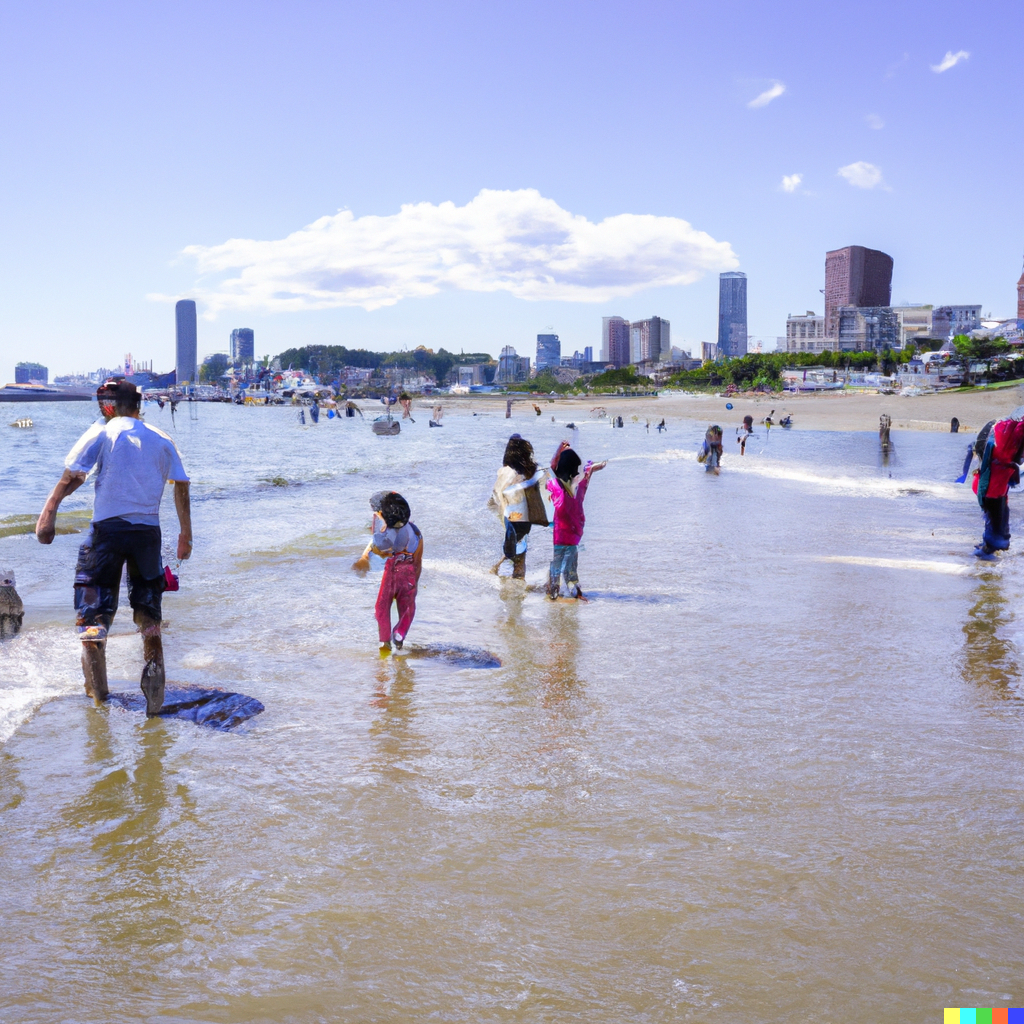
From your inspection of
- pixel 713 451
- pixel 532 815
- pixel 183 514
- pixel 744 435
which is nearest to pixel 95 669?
pixel 183 514

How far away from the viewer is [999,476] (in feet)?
34.5

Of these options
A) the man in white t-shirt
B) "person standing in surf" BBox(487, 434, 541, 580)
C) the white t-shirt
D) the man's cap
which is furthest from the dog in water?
"person standing in surf" BBox(487, 434, 541, 580)

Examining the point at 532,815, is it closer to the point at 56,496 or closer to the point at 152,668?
the point at 152,668

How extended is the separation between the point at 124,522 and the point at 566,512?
4261mm

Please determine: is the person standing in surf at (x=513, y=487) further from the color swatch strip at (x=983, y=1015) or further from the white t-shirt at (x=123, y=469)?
the color swatch strip at (x=983, y=1015)

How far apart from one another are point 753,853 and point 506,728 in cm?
174

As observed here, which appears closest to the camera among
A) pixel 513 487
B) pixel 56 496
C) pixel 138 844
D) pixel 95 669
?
pixel 138 844

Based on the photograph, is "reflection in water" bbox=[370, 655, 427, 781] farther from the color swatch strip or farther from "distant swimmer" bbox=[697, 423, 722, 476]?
"distant swimmer" bbox=[697, 423, 722, 476]

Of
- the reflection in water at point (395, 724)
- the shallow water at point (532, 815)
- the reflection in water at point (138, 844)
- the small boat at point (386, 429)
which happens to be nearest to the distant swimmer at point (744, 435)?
the shallow water at point (532, 815)

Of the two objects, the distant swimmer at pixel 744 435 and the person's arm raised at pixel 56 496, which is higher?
the distant swimmer at pixel 744 435

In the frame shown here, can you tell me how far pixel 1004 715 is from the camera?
16.6ft

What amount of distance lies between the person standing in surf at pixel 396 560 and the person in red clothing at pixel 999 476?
7.44m

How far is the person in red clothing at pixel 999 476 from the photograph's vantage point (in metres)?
10.4

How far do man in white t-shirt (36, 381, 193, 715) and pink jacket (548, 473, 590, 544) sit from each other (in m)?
3.89
